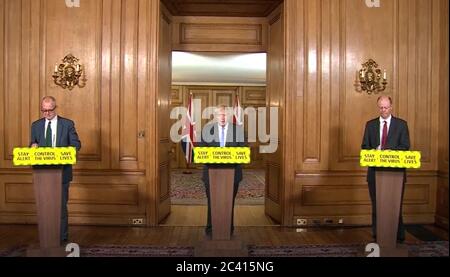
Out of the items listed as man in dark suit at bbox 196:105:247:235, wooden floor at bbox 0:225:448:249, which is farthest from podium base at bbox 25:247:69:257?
man in dark suit at bbox 196:105:247:235

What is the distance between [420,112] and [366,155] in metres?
2.21

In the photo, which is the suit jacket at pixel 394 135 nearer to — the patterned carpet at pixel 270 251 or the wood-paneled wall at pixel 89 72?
the patterned carpet at pixel 270 251

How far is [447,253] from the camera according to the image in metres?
4.31

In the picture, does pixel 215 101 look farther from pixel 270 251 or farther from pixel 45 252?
pixel 45 252

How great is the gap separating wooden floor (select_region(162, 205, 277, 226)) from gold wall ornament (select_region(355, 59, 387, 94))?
216 cm

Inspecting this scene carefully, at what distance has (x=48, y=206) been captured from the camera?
3.91 metres

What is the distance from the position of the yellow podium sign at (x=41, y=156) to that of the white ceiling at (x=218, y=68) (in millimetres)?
5201

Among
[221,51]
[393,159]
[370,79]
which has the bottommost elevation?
[393,159]

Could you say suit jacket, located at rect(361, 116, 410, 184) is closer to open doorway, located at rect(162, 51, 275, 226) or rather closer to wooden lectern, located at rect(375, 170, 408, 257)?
wooden lectern, located at rect(375, 170, 408, 257)

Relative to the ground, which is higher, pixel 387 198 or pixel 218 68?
pixel 218 68

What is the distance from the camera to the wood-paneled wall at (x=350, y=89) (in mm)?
5566

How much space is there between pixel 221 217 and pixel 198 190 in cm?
495

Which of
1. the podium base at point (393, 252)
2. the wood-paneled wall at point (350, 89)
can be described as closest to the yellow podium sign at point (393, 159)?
the podium base at point (393, 252)

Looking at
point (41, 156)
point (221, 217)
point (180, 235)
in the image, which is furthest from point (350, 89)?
point (41, 156)
